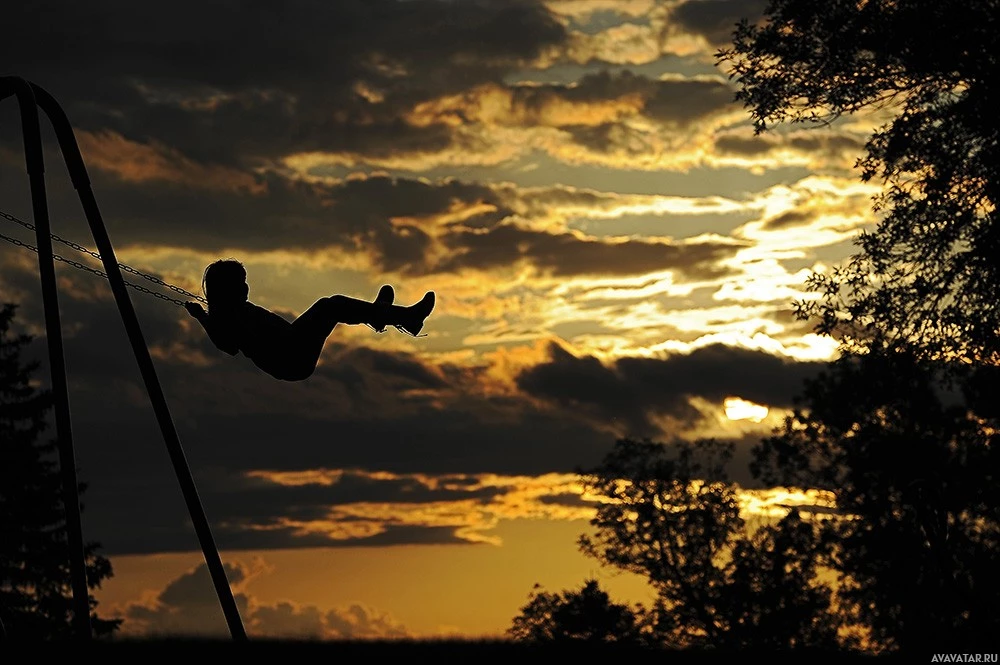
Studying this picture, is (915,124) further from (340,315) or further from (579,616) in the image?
(579,616)

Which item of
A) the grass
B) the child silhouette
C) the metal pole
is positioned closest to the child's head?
the child silhouette

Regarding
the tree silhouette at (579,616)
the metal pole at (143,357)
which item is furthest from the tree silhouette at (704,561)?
the metal pole at (143,357)

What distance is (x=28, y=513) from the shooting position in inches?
1561

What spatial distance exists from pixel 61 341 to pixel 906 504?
91.6 feet

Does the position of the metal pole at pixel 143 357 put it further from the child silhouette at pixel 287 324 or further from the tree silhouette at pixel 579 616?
the tree silhouette at pixel 579 616

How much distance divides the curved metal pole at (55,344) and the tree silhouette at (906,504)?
2408 centimetres

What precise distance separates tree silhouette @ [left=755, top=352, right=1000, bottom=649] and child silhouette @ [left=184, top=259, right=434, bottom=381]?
2318 cm

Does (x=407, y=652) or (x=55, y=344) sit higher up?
(x=55, y=344)

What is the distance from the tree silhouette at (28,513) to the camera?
38.8m

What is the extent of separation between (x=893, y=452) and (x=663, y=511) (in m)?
11.0

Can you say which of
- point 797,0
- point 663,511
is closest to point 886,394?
point 663,511

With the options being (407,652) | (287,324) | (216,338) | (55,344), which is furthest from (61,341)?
(407,652)

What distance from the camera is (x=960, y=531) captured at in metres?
35.2

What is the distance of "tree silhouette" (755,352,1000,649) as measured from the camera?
33562mm
